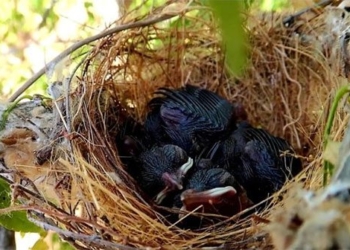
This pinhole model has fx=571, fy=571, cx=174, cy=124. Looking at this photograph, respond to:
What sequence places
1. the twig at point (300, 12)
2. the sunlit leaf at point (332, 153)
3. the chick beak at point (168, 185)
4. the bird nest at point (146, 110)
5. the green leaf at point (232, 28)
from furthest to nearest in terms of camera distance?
the twig at point (300, 12) < the chick beak at point (168, 185) < the bird nest at point (146, 110) < the sunlit leaf at point (332, 153) < the green leaf at point (232, 28)

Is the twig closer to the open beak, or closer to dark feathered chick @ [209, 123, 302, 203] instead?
dark feathered chick @ [209, 123, 302, 203]

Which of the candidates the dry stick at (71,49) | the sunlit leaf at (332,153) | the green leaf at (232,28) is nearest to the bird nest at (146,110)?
the dry stick at (71,49)

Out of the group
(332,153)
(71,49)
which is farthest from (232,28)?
(71,49)

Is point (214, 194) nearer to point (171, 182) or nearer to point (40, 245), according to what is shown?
point (171, 182)

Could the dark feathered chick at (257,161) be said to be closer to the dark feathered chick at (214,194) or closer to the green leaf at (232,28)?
the dark feathered chick at (214,194)

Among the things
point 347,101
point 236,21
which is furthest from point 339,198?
point 347,101

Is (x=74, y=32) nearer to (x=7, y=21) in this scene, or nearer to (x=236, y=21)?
(x=7, y=21)
